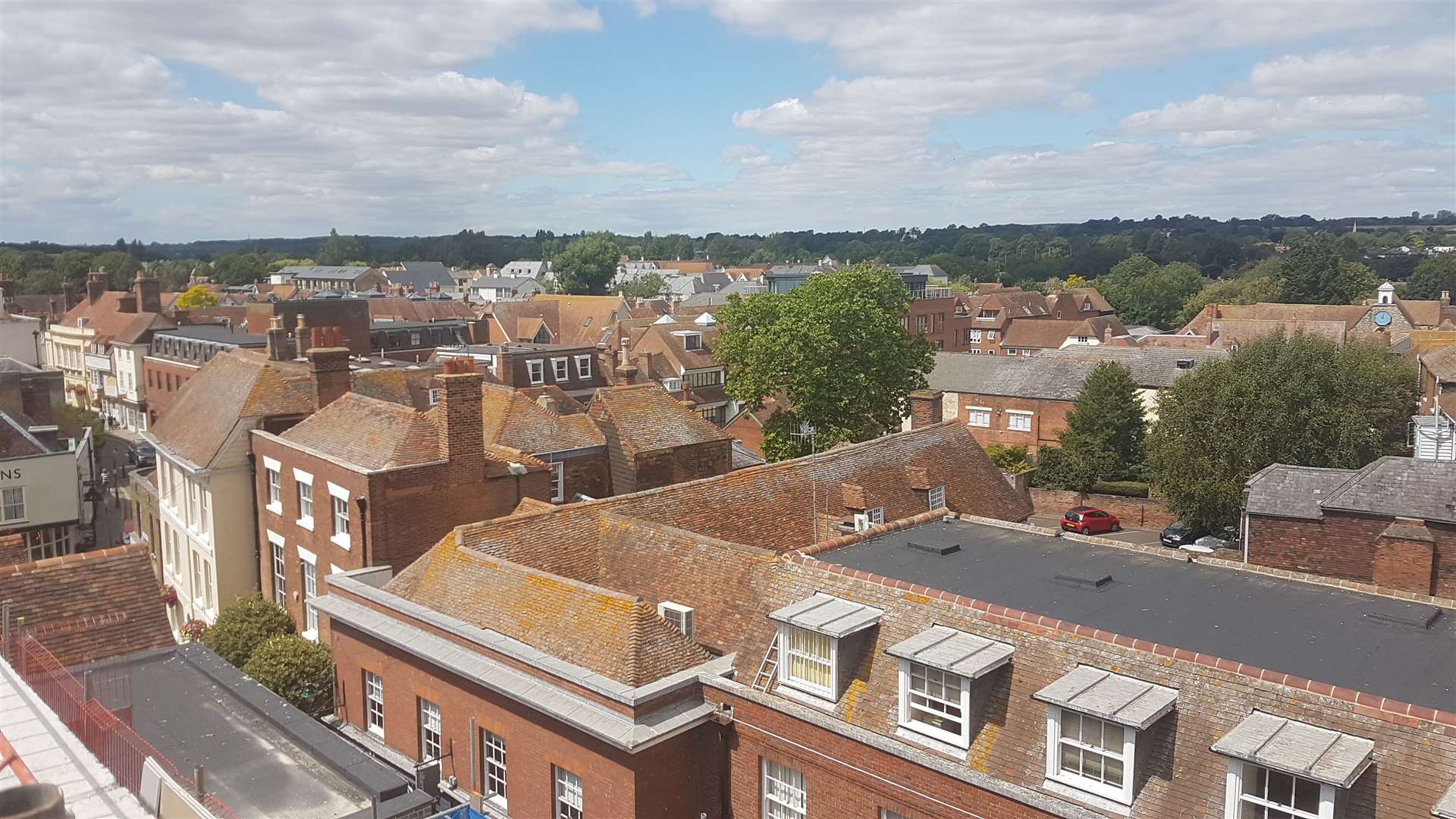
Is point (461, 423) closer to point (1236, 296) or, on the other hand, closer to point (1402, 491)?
point (1402, 491)

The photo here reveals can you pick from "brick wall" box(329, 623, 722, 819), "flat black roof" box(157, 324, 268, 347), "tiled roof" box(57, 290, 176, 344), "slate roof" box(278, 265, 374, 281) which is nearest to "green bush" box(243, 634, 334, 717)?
"brick wall" box(329, 623, 722, 819)

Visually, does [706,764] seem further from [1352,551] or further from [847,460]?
[1352,551]

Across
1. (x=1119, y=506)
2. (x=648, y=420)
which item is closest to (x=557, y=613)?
(x=648, y=420)

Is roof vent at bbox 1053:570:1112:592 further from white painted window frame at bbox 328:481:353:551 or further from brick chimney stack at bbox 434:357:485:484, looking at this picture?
white painted window frame at bbox 328:481:353:551

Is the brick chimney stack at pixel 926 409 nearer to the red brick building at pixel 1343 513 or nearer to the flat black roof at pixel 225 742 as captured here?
the red brick building at pixel 1343 513

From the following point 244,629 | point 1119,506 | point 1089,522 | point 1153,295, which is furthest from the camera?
point 1153,295

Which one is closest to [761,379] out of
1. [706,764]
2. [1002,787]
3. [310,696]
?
[310,696]
